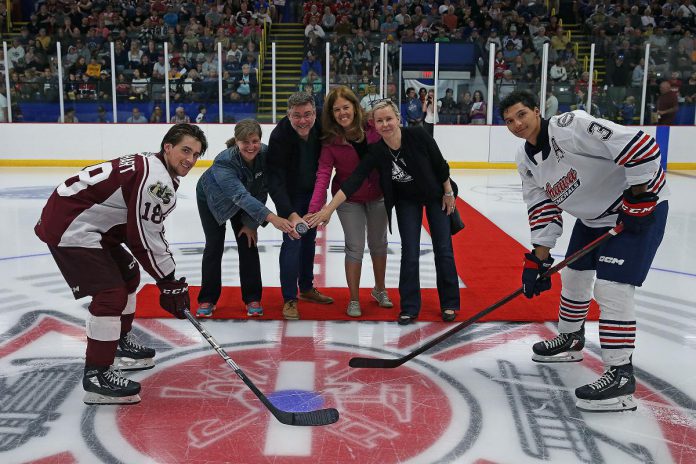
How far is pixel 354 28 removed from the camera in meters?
13.7

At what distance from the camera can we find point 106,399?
250cm

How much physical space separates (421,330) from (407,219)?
57cm

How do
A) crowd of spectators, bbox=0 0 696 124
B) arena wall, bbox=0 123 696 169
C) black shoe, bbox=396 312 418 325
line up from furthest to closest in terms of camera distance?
1. arena wall, bbox=0 123 696 169
2. crowd of spectators, bbox=0 0 696 124
3. black shoe, bbox=396 312 418 325

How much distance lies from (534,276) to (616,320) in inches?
15.8

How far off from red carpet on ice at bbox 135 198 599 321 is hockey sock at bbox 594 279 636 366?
1012 mm

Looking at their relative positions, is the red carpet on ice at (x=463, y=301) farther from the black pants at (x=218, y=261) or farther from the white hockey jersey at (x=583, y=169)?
the white hockey jersey at (x=583, y=169)

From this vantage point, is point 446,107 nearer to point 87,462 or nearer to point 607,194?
point 607,194

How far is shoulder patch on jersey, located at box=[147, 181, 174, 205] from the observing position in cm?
239

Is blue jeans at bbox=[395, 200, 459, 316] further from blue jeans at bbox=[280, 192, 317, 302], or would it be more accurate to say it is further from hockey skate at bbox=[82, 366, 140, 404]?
hockey skate at bbox=[82, 366, 140, 404]

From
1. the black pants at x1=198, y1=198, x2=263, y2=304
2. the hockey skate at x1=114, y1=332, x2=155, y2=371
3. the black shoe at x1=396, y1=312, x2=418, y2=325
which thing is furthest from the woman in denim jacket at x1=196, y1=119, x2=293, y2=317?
the black shoe at x1=396, y1=312, x2=418, y2=325

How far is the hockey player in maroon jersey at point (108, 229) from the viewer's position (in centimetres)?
243

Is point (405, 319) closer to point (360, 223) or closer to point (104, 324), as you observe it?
point (360, 223)

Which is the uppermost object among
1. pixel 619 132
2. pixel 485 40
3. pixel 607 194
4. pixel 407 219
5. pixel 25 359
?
pixel 485 40

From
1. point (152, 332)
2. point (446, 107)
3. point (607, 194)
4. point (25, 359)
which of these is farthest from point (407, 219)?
point (446, 107)
